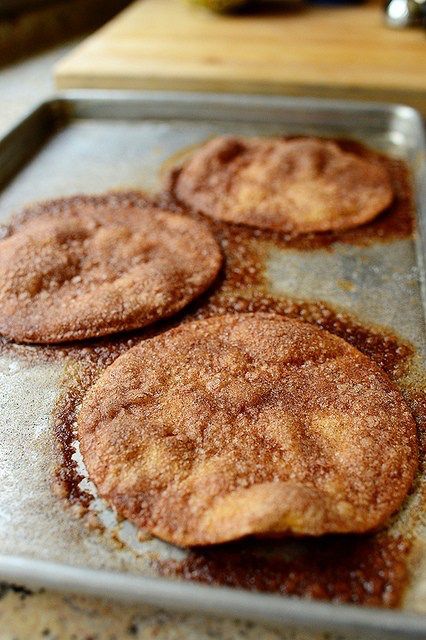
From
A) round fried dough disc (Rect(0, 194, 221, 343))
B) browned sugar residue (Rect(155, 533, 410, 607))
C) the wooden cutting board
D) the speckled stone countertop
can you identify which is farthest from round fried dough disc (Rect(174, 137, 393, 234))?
the speckled stone countertop

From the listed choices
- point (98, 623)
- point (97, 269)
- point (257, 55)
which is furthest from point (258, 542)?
Result: point (257, 55)

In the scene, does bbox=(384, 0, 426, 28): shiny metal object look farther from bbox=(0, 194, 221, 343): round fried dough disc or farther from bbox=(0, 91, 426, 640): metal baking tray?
bbox=(0, 194, 221, 343): round fried dough disc

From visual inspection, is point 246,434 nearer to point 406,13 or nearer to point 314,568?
point 314,568

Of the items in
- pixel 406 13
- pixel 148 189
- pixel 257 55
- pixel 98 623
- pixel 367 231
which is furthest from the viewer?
pixel 406 13

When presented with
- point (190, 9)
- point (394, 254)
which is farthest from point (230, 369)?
point (190, 9)

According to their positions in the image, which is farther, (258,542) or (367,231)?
(367,231)

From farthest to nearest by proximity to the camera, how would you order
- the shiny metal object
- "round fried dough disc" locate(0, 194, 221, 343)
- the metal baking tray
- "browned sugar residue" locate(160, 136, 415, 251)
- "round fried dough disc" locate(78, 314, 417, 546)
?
the shiny metal object → "browned sugar residue" locate(160, 136, 415, 251) → "round fried dough disc" locate(0, 194, 221, 343) → "round fried dough disc" locate(78, 314, 417, 546) → the metal baking tray
